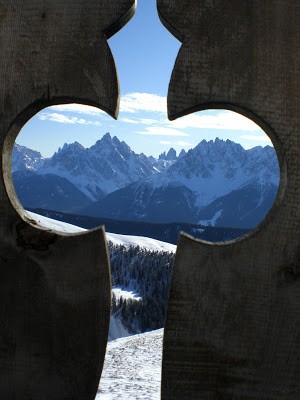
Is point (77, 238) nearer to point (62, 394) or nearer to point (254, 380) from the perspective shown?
point (62, 394)

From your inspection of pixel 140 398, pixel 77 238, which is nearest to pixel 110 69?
pixel 77 238

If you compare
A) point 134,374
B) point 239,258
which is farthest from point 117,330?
point 239,258

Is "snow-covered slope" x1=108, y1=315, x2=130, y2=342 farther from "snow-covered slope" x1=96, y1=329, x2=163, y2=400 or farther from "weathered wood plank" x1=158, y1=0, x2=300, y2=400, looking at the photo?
"weathered wood plank" x1=158, y1=0, x2=300, y2=400

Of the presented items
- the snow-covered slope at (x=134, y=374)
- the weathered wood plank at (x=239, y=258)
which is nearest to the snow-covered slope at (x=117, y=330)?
the snow-covered slope at (x=134, y=374)

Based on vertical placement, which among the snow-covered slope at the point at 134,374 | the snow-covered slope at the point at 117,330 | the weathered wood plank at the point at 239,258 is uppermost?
the weathered wood plank at the point at 239,258

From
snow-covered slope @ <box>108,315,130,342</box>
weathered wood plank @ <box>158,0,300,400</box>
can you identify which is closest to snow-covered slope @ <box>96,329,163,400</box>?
weathered wood plank @ <box>158,0,300,400</box>

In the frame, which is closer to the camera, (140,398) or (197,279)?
(197,279)

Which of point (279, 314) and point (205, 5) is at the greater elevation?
point (205, 5)

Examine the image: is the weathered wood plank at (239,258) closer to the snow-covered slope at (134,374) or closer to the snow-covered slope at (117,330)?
the snow-covered slope at (134,374)

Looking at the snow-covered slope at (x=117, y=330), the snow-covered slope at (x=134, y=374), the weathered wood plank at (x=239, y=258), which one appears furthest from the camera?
the snow-covered slope at (x=117, y=330)
